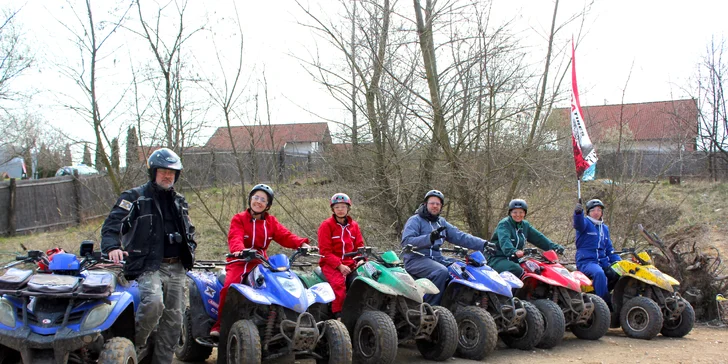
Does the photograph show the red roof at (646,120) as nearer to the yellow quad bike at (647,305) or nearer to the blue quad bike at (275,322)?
the yellow quad bike at (647,305)

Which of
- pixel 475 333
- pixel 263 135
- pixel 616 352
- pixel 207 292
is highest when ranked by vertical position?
pixel 263 135

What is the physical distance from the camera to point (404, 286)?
6547 millimetres


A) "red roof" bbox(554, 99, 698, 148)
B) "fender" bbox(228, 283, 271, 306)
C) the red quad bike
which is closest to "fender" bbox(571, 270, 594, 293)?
the red quad bike

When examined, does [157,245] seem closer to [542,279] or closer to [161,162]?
[161,162]

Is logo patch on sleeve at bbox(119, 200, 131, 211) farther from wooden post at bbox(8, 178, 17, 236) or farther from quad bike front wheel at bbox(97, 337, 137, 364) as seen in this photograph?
wooden post at bbox(8, 178, 17, 236)

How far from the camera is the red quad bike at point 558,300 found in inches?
305

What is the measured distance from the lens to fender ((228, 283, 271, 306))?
5.74m

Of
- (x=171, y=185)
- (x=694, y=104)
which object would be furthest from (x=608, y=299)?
(x=694, y=104)

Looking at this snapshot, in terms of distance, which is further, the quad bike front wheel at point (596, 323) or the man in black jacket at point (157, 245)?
the quad bike front wheel at point (596, 323)

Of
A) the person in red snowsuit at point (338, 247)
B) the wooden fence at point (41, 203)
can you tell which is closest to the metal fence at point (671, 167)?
the person in red snowsuit at point (338, 247)

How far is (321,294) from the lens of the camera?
6281mm

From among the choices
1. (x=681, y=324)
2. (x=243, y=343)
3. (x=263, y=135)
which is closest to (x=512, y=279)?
(x=681, y=324)

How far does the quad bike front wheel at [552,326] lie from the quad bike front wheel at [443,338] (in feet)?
4.67

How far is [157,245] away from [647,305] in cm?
631
